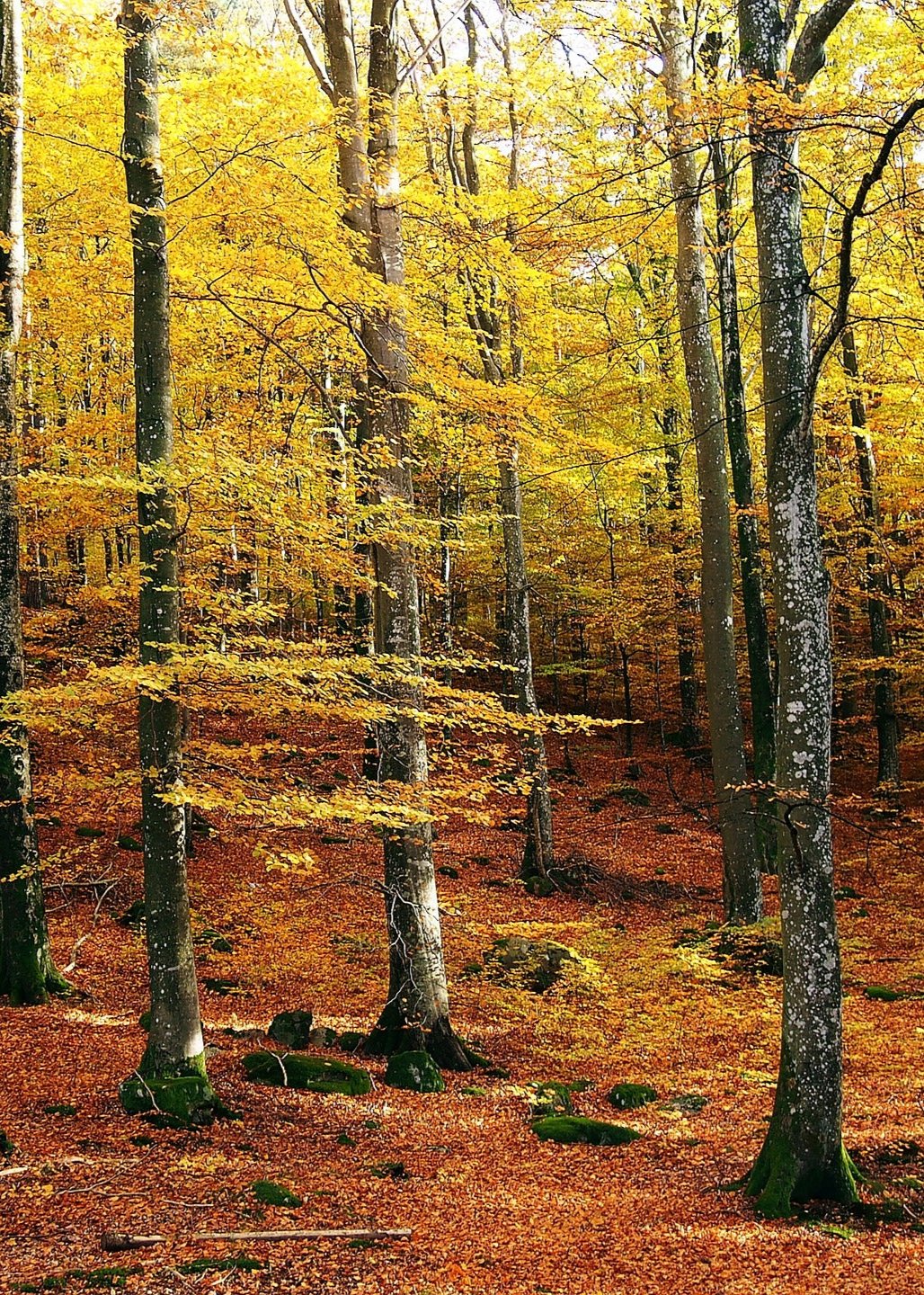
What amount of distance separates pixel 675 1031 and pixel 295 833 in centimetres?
827

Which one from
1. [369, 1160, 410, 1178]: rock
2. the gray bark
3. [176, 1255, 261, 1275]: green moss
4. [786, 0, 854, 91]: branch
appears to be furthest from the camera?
the gray bark

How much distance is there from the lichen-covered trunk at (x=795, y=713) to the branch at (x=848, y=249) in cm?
12

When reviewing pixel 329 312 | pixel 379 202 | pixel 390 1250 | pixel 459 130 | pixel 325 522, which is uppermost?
pixel 459 130

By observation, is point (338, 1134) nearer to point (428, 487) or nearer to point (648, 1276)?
point (648, 1276)

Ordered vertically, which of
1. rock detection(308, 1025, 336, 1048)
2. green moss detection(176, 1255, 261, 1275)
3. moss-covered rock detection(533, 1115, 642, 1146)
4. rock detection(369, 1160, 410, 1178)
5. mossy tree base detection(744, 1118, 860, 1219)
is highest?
green moss detection(176, 1255, 261, 1275)

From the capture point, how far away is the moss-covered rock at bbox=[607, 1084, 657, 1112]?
7.74m

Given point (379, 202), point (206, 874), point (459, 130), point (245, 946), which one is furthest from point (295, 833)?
point (459, 130)

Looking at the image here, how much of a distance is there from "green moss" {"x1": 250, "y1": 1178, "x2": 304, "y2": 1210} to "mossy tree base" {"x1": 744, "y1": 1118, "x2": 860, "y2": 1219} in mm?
2843

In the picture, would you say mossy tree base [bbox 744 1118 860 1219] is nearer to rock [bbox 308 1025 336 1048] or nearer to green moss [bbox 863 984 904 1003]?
rock [bbox 308 1025 336 1048]

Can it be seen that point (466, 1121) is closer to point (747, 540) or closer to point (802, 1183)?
point (802, 1183)

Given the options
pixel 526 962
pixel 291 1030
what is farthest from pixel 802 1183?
pixel 526 962

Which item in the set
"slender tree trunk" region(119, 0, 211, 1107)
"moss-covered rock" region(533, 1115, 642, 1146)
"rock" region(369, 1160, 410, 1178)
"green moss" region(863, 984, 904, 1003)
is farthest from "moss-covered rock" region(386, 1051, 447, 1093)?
"green moss" region(863, 984, 904, 1003)

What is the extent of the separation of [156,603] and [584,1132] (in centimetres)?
534

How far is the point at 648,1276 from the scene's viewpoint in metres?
4.89
